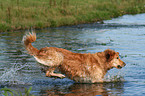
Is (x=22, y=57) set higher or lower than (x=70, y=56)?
lower

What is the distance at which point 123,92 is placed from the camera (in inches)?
356

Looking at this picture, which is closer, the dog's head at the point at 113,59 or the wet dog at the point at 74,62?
the wet dog at the point at 74,62

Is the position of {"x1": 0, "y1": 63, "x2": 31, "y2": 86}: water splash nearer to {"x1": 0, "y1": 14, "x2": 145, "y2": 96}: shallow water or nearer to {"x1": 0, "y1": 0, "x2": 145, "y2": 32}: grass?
{"x1": 0, "y1": 14, "x2": 145, "y2": 96}: shallow water

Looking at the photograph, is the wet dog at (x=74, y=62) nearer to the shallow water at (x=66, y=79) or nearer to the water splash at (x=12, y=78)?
the shallow water at (x=66, y=79)

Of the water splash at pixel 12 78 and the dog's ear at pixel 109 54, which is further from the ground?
the dog's ear at pixel 109 54

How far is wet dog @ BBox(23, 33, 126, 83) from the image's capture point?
958 centimetres

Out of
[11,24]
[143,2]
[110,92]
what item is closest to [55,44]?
[11,24]

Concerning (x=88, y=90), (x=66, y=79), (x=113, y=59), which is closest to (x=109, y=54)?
(x=113, y=59)

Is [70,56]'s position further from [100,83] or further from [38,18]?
[38,18]

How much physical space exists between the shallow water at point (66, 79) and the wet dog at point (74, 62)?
1.06 ft

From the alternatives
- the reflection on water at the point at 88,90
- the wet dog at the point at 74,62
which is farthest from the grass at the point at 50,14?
the reflection on water at the point at 88,90

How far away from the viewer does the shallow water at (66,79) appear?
9.35 metres

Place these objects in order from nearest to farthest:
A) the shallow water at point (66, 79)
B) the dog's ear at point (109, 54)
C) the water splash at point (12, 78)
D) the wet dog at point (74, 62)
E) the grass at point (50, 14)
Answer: the shallow water at point (66, 79) < the wet dog at point (74, 62) < the dog's ear at point (109, 54) < the water splash at point (12, 78) < the grass at point (50, 14)

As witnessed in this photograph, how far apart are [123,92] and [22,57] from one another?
6.78 m
